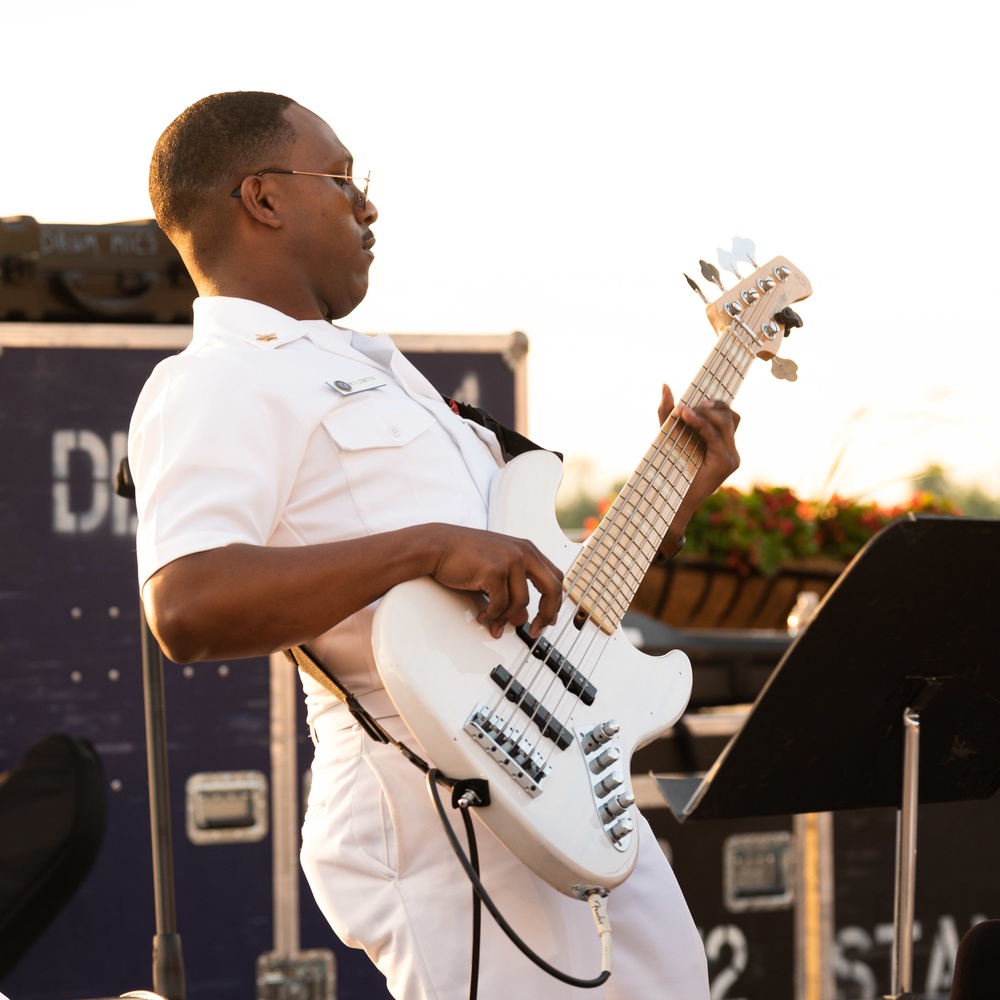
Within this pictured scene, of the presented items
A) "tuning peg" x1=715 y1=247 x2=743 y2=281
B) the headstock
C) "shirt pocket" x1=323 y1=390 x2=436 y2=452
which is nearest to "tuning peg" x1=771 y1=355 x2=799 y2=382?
the headstock

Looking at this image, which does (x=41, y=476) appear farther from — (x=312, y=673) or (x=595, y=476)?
(x=595, y=476)

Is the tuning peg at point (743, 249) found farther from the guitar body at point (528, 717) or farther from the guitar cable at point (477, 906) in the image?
the guitar cable at point (477, 906)

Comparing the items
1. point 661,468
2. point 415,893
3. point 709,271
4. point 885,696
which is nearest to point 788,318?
point 709,271

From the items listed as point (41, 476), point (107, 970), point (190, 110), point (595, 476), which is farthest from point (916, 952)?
point (595, 476)

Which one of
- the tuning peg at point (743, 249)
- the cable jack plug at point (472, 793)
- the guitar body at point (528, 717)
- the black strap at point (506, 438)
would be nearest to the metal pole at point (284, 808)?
the black strap at point (506, 438)

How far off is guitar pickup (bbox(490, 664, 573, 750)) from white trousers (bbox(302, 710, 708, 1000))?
168 millimetres

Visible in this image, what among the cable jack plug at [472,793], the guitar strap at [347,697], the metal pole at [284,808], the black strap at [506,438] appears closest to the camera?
the cable jack plug at [472,793]

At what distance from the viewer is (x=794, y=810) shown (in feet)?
6.86

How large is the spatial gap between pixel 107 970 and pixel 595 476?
3224cm

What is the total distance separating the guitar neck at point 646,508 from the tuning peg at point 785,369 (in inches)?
3.6

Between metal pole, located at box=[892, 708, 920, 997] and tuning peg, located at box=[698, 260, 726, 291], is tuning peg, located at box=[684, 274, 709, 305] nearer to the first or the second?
tuning peg, located at box=[698, 260, 726, 291]

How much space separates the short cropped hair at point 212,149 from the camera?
6.97 feet

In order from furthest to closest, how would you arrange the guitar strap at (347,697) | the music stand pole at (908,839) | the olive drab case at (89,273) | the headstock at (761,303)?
the olive drab case at (89,273) → the headstock at (761,303) → the music stand pole at (908,839) → the guitar strap at (347,697)

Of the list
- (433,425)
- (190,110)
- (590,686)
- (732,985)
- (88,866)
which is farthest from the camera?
(732,985)
